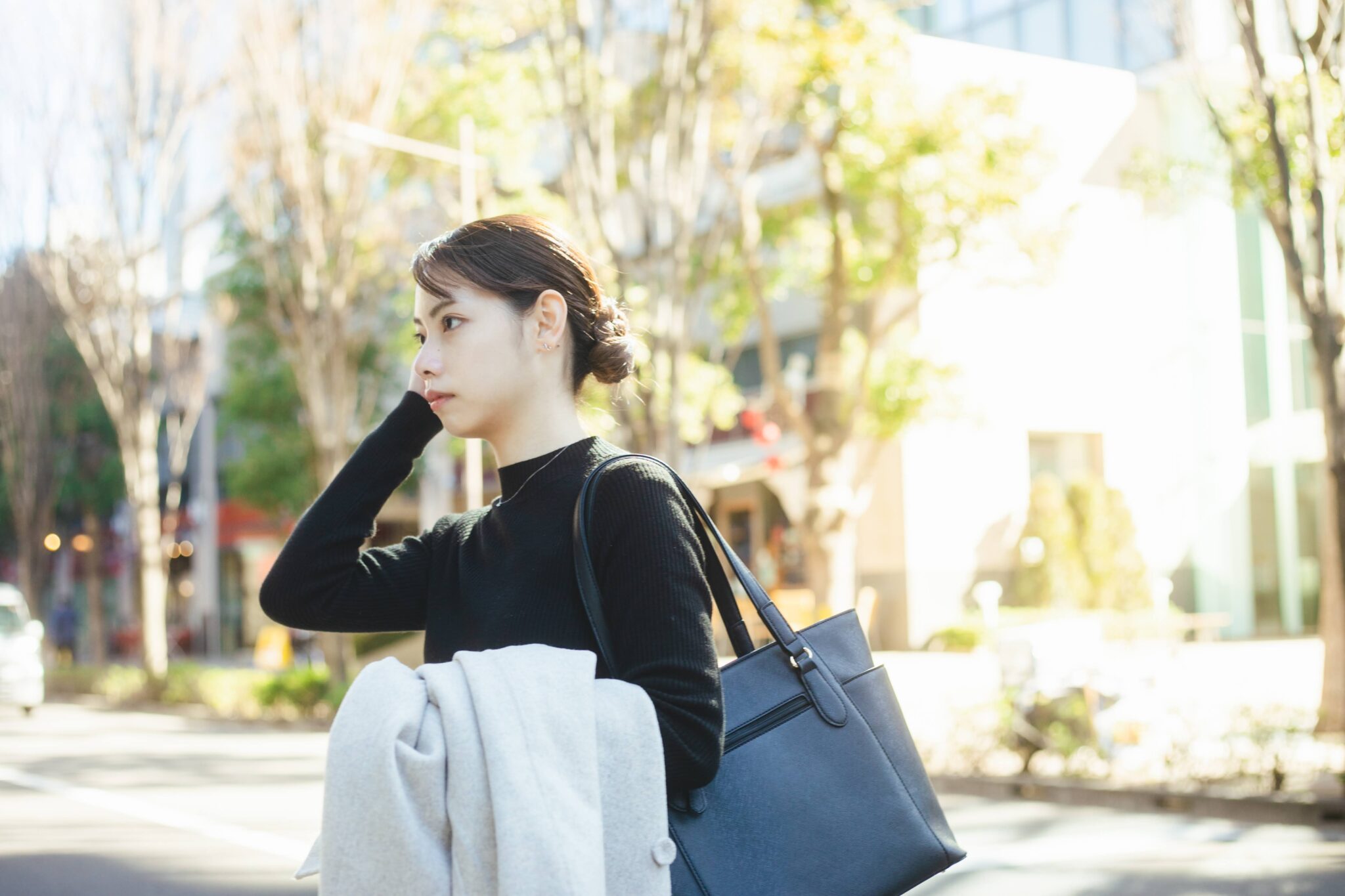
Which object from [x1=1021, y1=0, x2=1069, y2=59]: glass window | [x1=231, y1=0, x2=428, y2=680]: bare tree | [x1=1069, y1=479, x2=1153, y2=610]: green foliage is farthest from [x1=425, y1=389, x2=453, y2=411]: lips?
[x1=1021, y1=0, x2=1069, y2=59]: glass window

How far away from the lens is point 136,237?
19734 millimetres

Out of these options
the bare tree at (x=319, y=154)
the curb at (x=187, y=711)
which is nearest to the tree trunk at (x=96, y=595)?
the curb at (x=187, y=711)

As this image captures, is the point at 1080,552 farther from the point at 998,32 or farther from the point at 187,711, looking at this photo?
the point at 187,711

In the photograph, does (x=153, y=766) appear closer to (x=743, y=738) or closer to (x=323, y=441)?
(x=323, y=441)

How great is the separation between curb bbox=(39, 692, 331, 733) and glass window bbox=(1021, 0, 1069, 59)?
71.9 feet

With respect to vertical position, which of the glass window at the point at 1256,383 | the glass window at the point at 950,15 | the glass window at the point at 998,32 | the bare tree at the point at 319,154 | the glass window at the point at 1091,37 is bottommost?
the glass window at the point at 1256,383

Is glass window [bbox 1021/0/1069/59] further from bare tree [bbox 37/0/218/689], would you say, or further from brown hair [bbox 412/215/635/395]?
brown hair [bbox 412/215/635/395]

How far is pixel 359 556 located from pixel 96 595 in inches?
1198

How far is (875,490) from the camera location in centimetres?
2631

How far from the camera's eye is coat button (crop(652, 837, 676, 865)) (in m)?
1.61

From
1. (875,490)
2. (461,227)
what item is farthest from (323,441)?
(461,227)

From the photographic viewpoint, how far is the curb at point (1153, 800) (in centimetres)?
895

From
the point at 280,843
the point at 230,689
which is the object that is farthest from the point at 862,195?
the point at 280,843

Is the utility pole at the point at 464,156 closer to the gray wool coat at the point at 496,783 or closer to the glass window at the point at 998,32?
the gray wool coat at the point at 496,783
